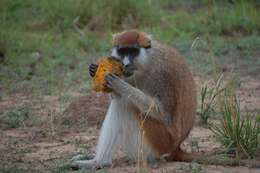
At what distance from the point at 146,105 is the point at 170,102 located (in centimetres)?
27

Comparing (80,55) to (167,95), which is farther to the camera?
(80,55)

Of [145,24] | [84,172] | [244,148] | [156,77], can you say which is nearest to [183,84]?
[156,77]

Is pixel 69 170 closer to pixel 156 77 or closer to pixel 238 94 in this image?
pixel 156 77

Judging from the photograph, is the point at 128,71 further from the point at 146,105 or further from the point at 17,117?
the point at 17,117

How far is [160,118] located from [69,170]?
1.00 metres

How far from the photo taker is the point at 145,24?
46.4 ft

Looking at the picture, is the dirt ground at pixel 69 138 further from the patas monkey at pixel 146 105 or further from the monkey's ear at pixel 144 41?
the monkey's ear at pixel 144 41

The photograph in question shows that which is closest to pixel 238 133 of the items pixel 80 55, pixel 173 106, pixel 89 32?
pixel 173 106

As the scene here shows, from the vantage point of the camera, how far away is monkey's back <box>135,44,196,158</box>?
22.3 ft

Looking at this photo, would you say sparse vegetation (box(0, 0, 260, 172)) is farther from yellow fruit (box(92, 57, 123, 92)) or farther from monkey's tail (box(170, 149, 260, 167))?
yellow fruit (box(92, 57, 123, 92))

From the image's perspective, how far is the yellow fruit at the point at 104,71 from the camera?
22.3 ft

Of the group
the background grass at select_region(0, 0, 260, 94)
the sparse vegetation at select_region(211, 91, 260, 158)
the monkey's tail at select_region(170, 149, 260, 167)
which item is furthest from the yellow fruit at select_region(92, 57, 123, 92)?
the background grass at select_region(0, 0, 260, 94)

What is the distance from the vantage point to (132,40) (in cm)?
703

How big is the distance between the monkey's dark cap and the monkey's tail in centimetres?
112
